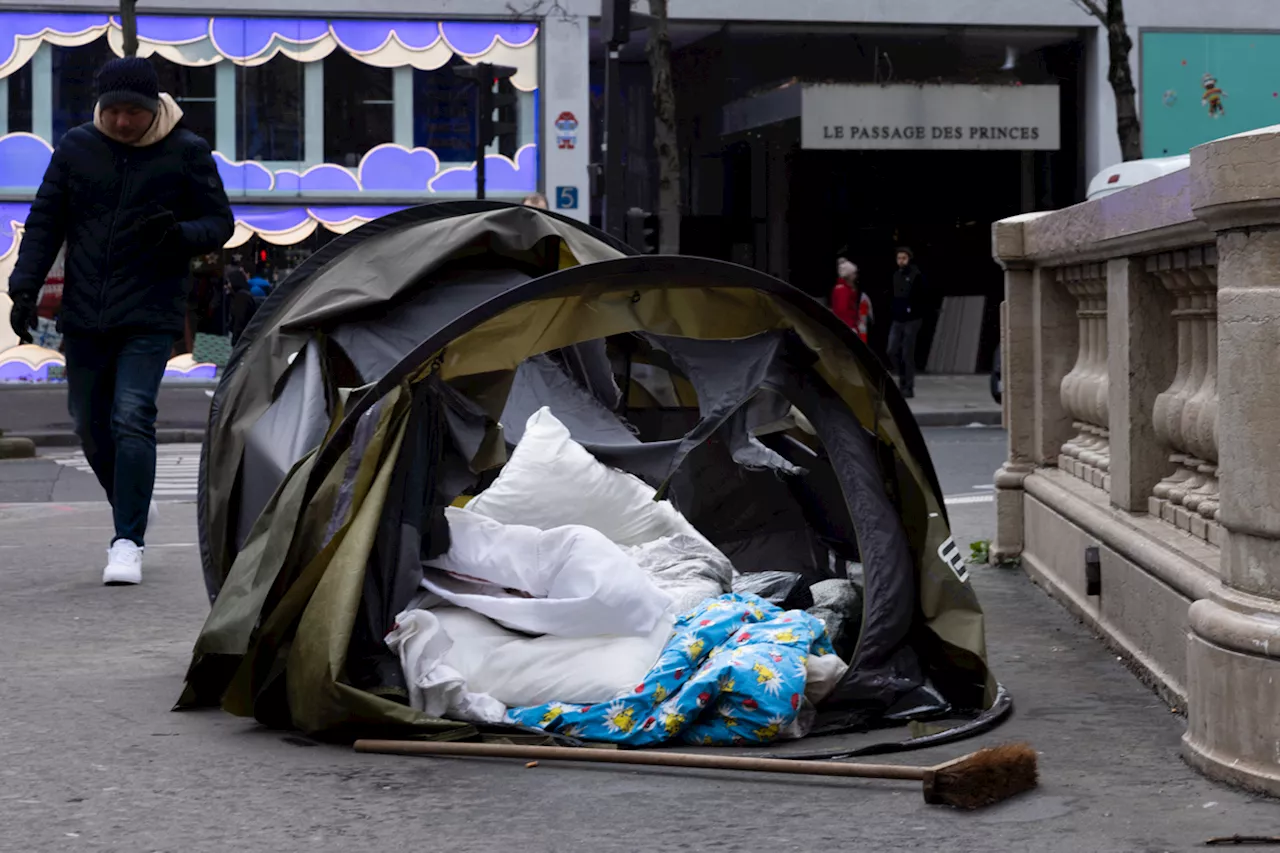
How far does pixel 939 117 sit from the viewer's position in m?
22.7

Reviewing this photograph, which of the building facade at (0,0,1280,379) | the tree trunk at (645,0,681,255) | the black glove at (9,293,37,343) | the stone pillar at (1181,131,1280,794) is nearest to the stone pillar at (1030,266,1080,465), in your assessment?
the stone pillar at (1181,131,1280,794)

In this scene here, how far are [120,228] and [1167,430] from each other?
384 cm

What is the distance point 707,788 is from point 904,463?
1.39 m

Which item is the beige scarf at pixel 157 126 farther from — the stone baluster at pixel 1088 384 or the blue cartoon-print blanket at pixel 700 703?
the stone baluster at pixel 1088 384

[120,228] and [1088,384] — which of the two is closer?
[1088,384]

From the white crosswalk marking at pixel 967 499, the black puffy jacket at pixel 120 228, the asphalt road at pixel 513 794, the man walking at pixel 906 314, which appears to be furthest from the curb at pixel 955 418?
the asphalt road at pixel 513 794

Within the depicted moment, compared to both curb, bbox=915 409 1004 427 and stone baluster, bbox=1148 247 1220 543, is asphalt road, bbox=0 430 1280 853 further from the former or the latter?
curb, bbox=915 409 1004 427

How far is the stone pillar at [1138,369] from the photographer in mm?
5141

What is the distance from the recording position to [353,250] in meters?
6.13

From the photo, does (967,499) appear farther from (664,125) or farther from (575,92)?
(575,92)

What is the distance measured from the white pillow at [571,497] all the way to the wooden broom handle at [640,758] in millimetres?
1402

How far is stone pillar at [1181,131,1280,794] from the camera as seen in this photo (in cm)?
364

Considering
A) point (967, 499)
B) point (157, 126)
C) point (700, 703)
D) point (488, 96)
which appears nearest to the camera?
point (700, 703)

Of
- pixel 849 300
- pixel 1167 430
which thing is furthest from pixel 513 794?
pixel 849 300
